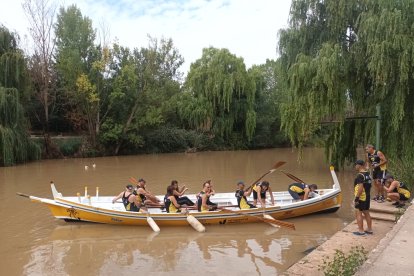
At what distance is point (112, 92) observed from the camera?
31.7 metres

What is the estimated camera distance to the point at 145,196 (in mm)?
10766

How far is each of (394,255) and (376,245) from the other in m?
0.69

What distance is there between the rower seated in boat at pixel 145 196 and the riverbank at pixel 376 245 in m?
5.26

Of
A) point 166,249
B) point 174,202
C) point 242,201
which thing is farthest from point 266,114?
point 166,249

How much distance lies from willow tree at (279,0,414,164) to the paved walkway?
9.32 m

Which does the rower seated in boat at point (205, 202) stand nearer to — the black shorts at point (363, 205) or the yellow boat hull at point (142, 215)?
the yellow boat hull at point (142, 215)

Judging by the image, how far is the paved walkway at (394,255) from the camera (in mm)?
4290

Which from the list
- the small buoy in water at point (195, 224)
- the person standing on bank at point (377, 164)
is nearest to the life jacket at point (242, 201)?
Answer: the small buoy in water at point (195, 224)

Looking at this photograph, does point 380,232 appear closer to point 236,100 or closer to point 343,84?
point 343,84

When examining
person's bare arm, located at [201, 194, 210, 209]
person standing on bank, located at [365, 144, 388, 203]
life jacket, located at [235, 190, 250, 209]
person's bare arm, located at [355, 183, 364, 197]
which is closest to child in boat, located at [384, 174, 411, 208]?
person standing on bank, located at [365, 144, 388, 203]

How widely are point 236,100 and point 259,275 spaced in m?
29.9

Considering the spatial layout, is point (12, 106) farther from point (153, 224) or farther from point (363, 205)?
point (363, 205)

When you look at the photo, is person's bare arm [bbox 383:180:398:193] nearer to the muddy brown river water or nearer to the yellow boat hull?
the muddy brown river water

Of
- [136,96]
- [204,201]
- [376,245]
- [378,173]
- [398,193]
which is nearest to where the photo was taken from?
[376,245]
